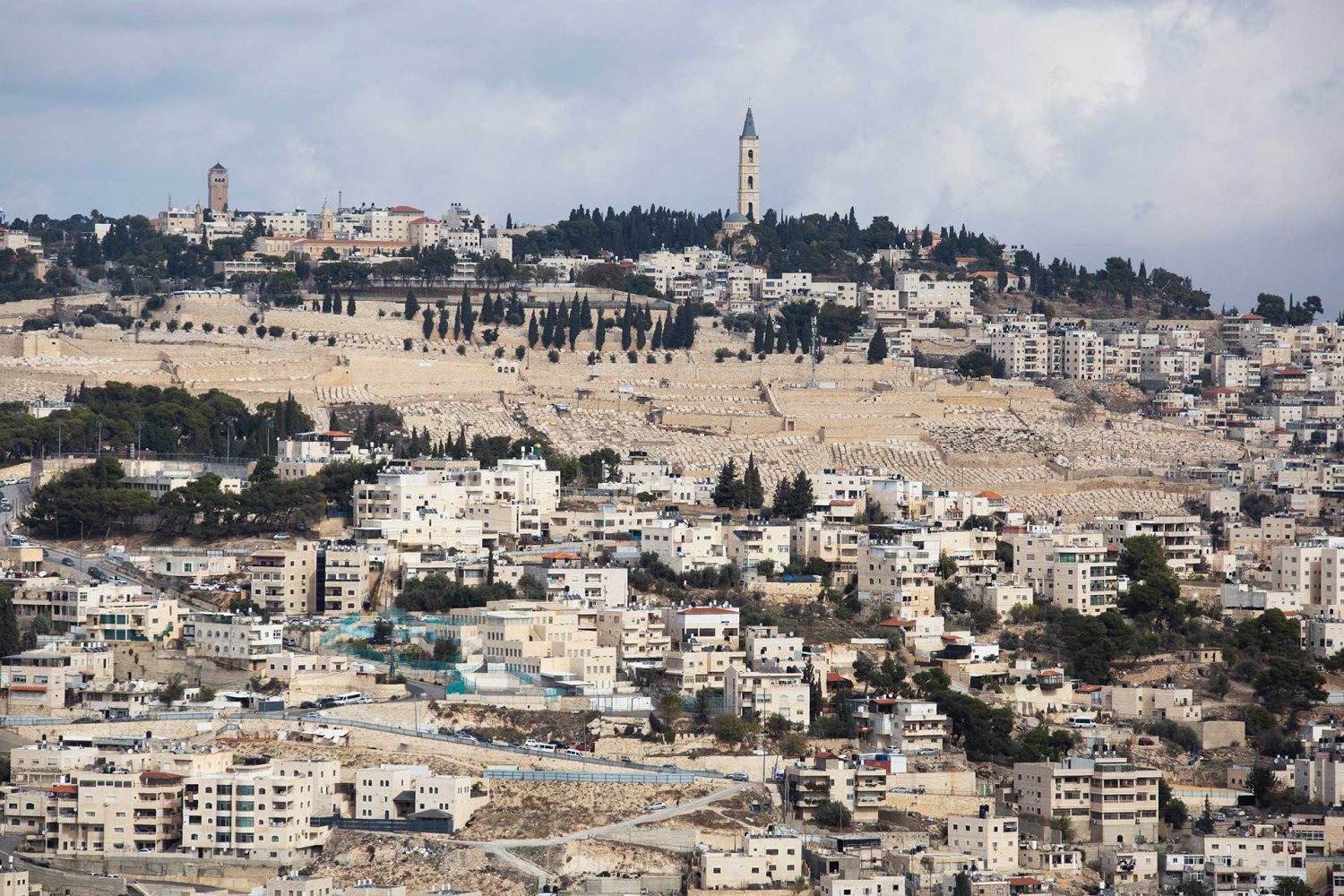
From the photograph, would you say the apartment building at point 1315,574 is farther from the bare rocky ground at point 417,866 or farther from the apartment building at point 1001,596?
the bare rocky ground at point 417,866

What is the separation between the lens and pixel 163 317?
8638 cm

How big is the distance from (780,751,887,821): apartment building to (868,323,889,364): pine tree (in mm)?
39521

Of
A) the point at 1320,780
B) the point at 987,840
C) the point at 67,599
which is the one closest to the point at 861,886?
the point at 987,840

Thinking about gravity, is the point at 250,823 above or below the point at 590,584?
below

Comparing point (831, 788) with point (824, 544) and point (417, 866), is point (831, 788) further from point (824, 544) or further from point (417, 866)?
point (824, 544)

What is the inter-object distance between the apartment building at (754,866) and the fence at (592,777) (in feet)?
8.93

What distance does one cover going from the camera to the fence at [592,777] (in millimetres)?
46688

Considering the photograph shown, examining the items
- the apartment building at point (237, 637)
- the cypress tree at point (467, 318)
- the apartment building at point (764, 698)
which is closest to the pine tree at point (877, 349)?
the cypress tree at point (467, 318)

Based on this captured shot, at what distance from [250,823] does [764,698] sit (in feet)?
29.6

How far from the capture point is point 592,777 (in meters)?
46.8

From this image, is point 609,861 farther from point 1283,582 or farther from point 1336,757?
point 1283,582

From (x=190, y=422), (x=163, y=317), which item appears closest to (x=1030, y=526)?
(x=190, y=422)

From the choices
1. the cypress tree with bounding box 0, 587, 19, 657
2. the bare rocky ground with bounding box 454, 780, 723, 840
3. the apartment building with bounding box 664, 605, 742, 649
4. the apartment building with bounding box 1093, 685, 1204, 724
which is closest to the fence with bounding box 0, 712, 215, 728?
the cypress tree with bounding box 0, 587, 19, 657

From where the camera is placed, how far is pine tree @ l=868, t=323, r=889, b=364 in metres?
86.9
